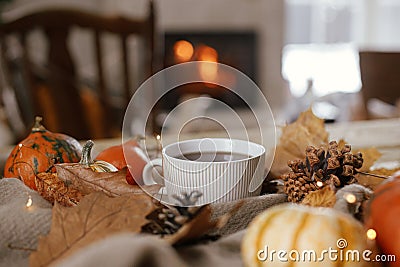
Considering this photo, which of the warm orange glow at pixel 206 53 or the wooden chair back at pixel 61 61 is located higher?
the wooden chair back at pixel 61 61

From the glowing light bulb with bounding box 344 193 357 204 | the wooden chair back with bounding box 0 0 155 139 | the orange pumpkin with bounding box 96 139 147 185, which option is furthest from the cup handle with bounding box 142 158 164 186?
the wooden chair back with bounding box 0 0 155 139

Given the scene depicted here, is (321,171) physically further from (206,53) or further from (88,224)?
(206,53)

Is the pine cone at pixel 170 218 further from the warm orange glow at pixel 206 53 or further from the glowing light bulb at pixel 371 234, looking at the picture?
the warm orange glow at pixel 206 53

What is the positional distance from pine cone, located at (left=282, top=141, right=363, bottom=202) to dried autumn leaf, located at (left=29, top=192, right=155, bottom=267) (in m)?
0.16

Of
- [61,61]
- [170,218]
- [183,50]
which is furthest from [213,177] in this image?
[183,50]

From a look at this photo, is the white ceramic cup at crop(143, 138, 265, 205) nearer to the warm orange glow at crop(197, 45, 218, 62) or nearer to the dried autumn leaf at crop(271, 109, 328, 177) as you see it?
the dried autumn leaf at crop(271, 109, 328, 177)

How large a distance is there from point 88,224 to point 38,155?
0.19 m

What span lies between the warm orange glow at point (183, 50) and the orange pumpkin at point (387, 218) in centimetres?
315

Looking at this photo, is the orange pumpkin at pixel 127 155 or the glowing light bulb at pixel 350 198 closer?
the glowing light bulb at pixel 350 198

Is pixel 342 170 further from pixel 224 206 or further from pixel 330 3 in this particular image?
pixel 330 3

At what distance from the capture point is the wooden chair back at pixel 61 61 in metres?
1.56

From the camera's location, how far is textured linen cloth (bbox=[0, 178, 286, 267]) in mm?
350

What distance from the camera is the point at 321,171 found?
522 millimetres

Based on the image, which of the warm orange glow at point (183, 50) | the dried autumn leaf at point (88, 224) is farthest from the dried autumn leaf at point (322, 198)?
the warm orange glow at point (183, 50)
